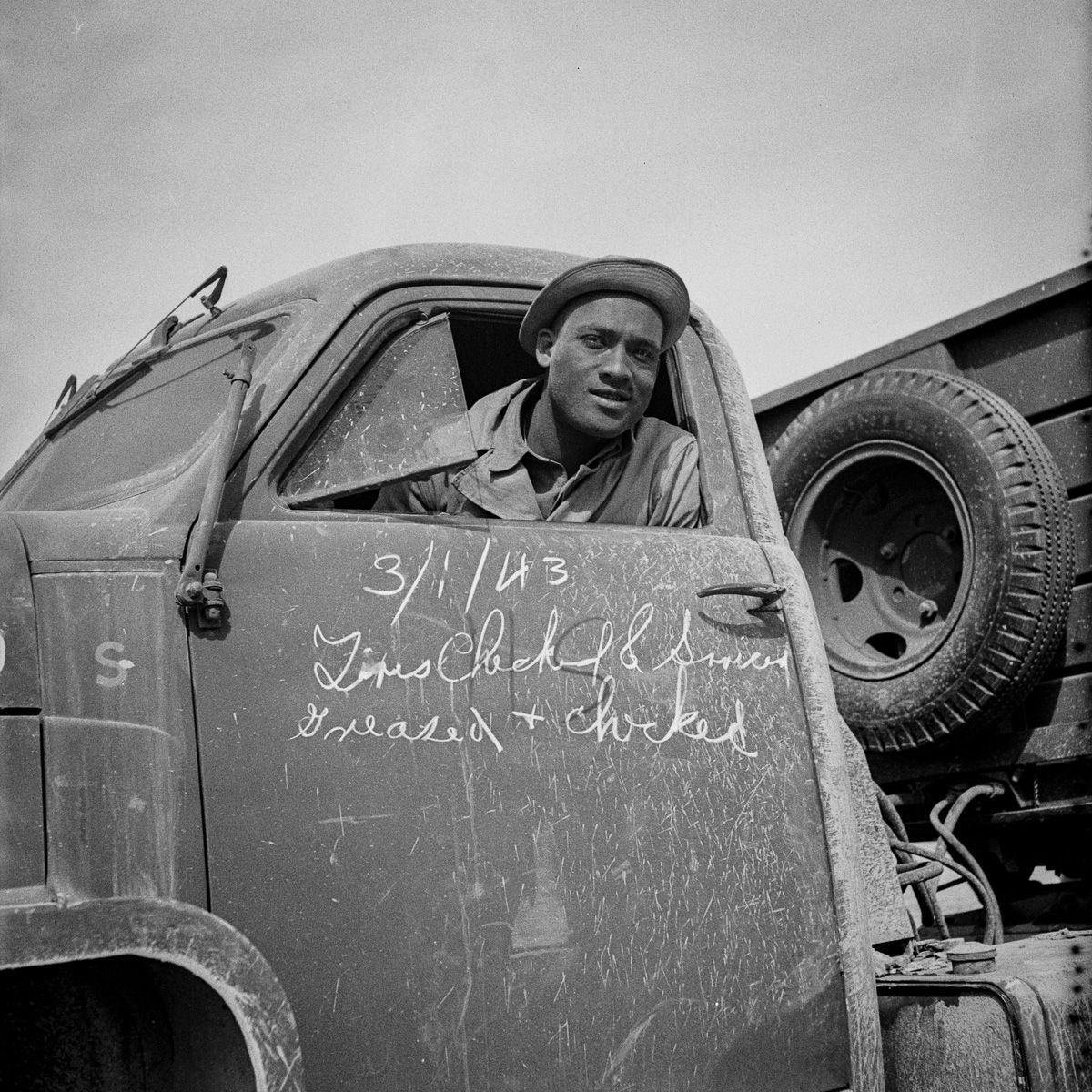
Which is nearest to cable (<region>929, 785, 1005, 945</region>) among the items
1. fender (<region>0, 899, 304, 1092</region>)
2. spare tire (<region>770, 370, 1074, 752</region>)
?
spare tire (<region>770, 370, 1074, 752</region>)

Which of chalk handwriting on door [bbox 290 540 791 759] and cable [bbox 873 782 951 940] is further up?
chalk handwriting on door [bbox 290 540 791 759]

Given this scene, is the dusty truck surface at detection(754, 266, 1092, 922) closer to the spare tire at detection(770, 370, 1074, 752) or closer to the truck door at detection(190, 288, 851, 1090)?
the spare tire at detection(770, 370, 1074, 752)

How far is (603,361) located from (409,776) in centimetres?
99

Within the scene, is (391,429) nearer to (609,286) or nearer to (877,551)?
(609,286)

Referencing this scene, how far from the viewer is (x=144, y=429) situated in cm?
270

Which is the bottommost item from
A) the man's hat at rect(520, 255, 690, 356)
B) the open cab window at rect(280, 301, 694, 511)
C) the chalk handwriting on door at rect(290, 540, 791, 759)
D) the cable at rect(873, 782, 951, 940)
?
the cable at rect(873, 782, 951, 940)

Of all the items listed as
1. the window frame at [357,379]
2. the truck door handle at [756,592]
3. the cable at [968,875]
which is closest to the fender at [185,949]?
the window frame at [357,379]

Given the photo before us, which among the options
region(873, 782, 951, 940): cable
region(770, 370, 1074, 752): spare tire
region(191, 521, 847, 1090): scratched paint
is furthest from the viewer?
region(770, 370, 1074, 752): spare tire

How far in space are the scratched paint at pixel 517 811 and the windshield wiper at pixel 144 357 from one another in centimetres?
83

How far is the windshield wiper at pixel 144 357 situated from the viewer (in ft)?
9.40

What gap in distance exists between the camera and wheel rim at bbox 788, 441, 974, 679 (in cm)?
409

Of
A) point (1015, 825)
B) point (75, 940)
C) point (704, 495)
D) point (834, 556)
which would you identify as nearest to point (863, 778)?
point (704, 495)

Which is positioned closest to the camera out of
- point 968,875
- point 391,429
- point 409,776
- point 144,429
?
point 409,776

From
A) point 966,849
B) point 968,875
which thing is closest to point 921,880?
point 968,875
